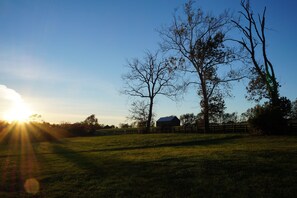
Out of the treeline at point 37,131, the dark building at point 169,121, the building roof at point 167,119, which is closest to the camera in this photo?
the treeline at point 37,131

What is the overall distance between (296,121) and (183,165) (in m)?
19.5

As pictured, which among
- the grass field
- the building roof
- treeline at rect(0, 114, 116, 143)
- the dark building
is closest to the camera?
the grass field

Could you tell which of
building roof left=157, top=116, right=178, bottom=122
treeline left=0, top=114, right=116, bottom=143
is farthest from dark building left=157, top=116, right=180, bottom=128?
treeline left=0, top=114, right=116, bottom=143

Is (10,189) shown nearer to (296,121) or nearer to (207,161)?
(207,161)

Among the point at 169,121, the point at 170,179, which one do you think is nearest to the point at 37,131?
the point at 170,179

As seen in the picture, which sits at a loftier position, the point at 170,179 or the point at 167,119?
the point at 167,119

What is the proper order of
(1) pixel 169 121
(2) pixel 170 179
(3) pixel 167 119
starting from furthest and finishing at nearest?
(3) pixel 167 119 < (1) pixel 169 121 < (2) pixel 170 179

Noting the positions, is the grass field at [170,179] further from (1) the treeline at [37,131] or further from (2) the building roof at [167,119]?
(2) the building roof at [167,119]

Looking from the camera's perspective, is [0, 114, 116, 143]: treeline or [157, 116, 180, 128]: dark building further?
[157, 116, 180, 128]: dark building

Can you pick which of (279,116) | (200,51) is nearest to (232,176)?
(279,116)

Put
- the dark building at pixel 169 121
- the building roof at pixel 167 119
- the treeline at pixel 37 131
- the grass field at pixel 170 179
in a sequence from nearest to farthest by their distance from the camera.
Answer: the grass field at pixel 170 179 < the treeline at pixel 37 131 < the dark building at pixel 169 121 < the building roof at pixel 167 119

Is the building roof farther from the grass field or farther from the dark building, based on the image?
the grass field

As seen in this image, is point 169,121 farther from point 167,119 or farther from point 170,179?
point 170,179

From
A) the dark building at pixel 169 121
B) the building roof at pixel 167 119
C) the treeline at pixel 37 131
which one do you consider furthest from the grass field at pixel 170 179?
the building roof at pixel 167 119
